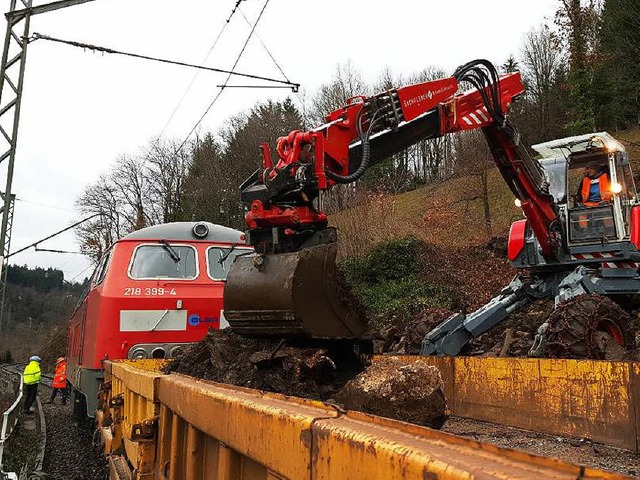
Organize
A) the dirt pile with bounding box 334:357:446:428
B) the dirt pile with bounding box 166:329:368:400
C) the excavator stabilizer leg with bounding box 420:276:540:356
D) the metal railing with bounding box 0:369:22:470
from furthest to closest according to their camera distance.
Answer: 1. the metal railing with bounding box 0:369:22:470
2. the excavator stabilizer leg with bounding box 420:276:540:356
3. the dirt pile with bounding box 166:329:368:400
4. the dirt pile with bounding box 334:357:446:428

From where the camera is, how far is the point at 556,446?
3.61 metres

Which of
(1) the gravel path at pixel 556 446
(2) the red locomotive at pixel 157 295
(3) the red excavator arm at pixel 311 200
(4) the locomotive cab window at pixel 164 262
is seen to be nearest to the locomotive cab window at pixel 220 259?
(2) the red locomotive at pixel 157 295

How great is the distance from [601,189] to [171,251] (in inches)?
221

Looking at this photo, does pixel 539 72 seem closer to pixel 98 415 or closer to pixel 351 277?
pixel 351 277

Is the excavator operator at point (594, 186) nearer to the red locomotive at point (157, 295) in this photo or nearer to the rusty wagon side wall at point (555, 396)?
the rusty wagon side wall at point (555, 396)

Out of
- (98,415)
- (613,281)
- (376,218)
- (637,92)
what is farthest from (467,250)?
(98,415)

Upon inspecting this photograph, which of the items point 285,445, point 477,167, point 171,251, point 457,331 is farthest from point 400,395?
point 477,167

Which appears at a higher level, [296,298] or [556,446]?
[296,298]

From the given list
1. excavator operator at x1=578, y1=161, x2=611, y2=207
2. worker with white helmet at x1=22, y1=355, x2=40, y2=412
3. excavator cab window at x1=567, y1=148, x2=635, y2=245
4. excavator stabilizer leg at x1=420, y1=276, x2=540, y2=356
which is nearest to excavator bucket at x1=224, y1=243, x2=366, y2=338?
excavator stabilizer leg at x1=420, y1=276, x2=540, y2=356

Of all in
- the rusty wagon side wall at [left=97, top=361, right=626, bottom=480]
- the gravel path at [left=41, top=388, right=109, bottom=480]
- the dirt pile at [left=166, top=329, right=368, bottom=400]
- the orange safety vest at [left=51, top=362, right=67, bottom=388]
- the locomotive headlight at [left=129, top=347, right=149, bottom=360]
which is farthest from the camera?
the orange safety vest at [left=51, top=362, right=67, bottom=388]

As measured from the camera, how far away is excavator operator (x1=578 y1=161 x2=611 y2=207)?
7.47 metres

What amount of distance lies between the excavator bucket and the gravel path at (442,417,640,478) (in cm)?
104

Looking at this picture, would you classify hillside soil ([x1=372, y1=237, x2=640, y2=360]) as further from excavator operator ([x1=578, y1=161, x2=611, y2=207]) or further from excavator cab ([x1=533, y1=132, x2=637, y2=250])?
excavator operator ([x1=578, y1=161, x2=611, y2=207])

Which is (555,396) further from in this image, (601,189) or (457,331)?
(601,189)
